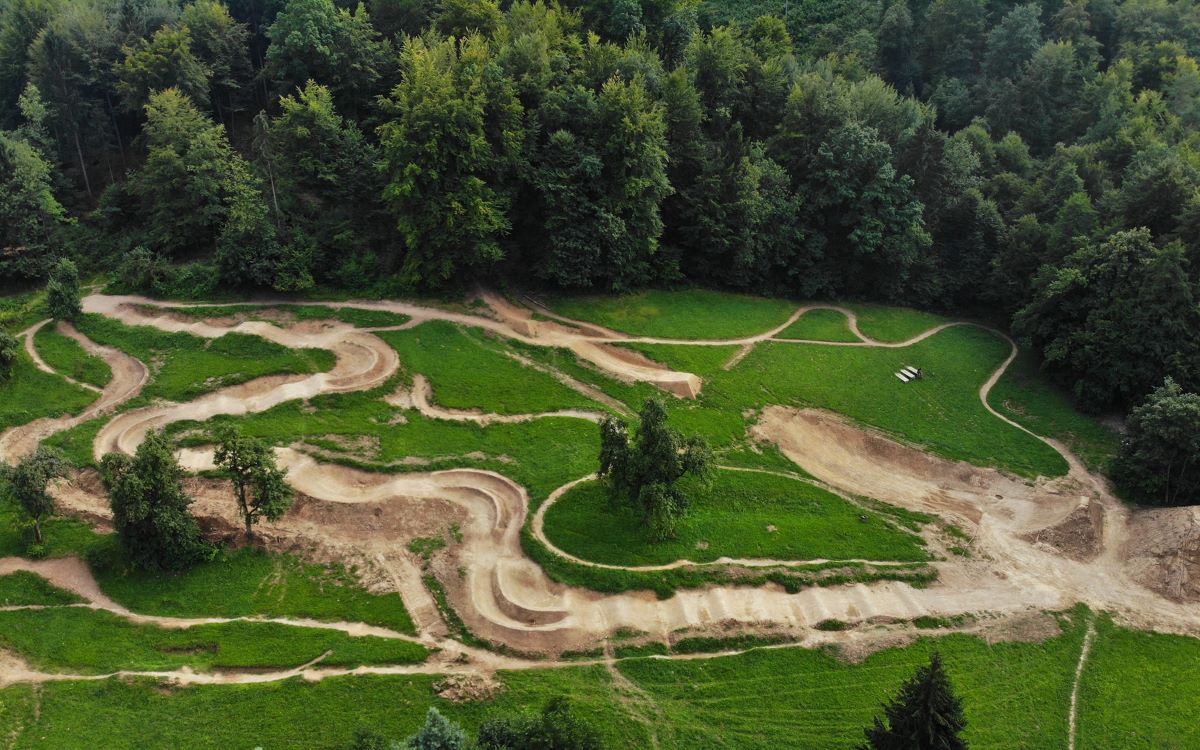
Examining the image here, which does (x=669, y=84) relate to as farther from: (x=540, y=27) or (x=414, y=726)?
(x=414, y=726)

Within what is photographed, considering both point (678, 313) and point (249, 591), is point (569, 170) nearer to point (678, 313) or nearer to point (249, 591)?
point (678, 313)

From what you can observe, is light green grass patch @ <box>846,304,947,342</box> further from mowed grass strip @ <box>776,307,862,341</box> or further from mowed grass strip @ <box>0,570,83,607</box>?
mowed grass strip @ <box>0,570,83,607</box>

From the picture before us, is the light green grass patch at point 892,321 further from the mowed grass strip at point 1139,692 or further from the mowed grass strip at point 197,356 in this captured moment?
the mowed grass strip at point 197,356

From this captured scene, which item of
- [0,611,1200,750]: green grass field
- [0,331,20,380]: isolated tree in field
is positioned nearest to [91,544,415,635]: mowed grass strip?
[0,611,1200,750]: green grass field

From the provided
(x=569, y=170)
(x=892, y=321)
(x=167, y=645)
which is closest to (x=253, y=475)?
(x=167, y=645)

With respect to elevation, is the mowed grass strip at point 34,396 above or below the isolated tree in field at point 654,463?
below

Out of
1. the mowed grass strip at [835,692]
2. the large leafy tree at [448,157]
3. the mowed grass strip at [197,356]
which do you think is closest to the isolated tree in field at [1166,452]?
→ the mowed grass strip at [835,692]

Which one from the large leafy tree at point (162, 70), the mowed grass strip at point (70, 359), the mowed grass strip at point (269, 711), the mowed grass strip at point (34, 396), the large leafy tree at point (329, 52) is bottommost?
the mowed grass strip at point (269, 711)

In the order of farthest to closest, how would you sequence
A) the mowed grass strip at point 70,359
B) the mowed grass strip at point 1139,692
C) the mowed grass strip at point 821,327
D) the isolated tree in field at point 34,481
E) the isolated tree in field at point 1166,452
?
1. the mowed grass strip at point 821,327
2. the mowed grass strip at point 70,359
3. the isolated tree in field at point 1166,452
4. the isolated tree in field at point 34,481
5. the mowed grass strip at point 1139,692
